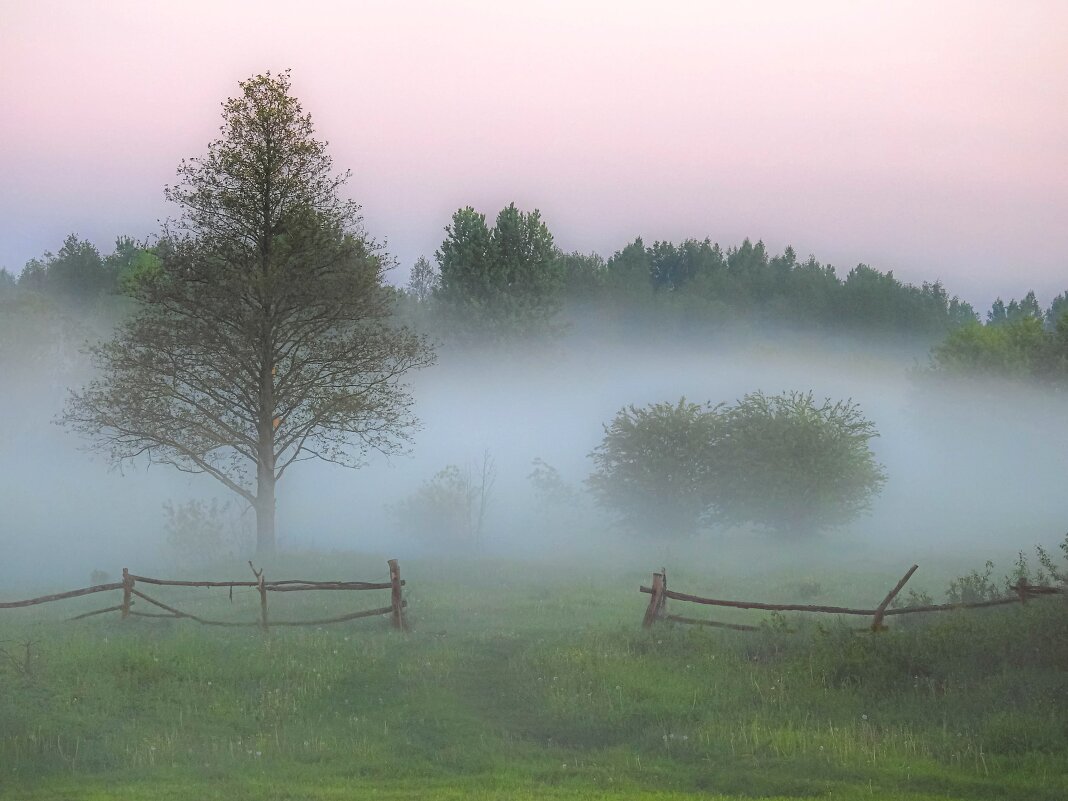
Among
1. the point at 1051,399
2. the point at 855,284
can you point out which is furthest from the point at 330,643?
the point at 855,284

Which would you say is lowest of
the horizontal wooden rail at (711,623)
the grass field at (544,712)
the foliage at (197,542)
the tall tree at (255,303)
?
the grass field at (544,712)

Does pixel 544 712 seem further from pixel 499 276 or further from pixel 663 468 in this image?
pixel 499 276

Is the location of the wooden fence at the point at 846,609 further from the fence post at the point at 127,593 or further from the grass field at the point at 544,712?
the fence post at the point at 127,593

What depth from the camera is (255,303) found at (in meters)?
39.1

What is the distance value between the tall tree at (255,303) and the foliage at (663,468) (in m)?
15.9

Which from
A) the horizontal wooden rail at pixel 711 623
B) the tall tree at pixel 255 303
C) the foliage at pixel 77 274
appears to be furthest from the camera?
the foliage at pixel 77 274

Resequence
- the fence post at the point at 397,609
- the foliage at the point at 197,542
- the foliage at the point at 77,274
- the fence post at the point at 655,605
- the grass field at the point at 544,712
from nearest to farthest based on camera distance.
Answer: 1. the grass field at the point at 544,712
2. the fence post at the point at 655,605
3. the fence post at the point at 397,609
4. the foliage at the point at 197,542
5. the foliage at the point at 77,274

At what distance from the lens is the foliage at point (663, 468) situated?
51.2 metres

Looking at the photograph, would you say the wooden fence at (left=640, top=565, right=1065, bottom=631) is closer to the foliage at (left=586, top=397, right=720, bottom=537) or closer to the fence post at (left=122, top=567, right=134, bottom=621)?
the fence post at (left=122, top=567, right=134, bottom=621)

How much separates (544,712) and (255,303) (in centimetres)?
2613

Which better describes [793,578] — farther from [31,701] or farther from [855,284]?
[855,284]

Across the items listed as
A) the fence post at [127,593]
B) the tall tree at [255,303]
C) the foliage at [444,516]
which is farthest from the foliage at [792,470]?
the fence post at [127,593]

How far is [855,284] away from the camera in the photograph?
125 metres

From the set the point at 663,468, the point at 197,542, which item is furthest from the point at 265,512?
the point at 663,468
